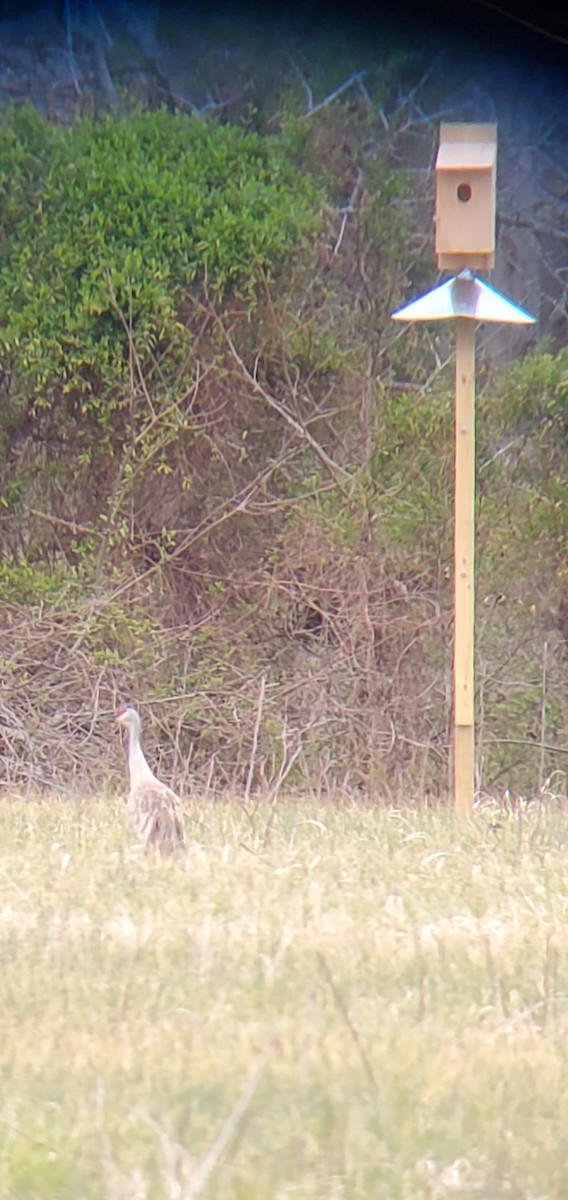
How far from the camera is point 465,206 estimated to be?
31.1 feet

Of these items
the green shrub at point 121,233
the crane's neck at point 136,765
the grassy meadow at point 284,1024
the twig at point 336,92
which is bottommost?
the crane's neck at point 136,765

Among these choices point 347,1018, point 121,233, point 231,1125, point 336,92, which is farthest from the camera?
point 336,92

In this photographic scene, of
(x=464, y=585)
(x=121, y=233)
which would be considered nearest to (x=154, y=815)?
(x=464, y=585)

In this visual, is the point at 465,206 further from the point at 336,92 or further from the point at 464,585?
the point at 336,92

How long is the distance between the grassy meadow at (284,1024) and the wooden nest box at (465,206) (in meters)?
3.35

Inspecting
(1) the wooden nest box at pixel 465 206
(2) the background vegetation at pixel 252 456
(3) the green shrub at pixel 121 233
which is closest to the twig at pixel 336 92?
(2) the background vegetation at pixel 252 456

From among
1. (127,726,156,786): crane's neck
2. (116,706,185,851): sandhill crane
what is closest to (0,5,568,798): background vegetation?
(127,726,156,786): crane's neck

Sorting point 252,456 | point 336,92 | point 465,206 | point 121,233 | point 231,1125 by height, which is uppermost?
point 336,92

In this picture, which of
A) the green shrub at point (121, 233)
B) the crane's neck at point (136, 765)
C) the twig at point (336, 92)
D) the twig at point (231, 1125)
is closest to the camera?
the twig at point (231, 1125)

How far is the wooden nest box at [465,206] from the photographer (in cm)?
942

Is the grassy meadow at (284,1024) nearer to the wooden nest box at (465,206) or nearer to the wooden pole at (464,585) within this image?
the wooden pole at (464,585)

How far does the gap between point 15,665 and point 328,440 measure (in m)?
2.62

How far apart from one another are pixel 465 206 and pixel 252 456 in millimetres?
3240

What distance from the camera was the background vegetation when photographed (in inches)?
472
